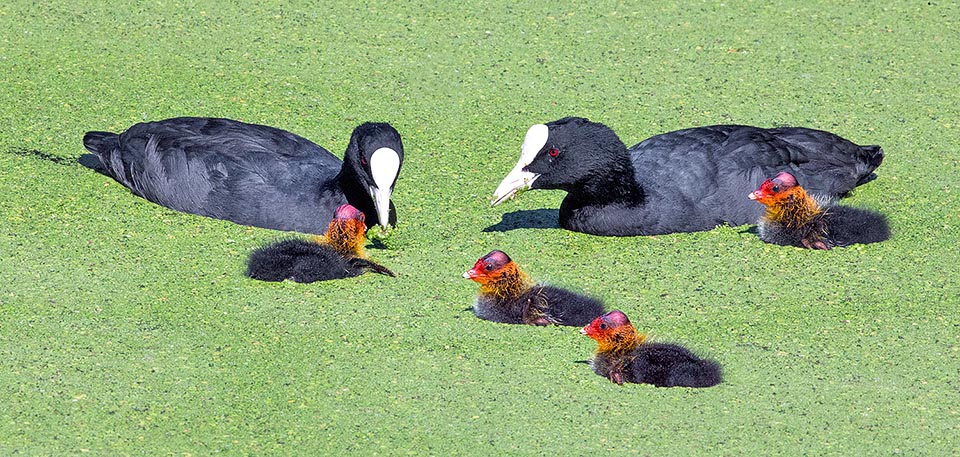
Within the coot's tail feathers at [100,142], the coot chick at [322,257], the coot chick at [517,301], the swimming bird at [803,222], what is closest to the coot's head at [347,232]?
the coot chick at [322,257]

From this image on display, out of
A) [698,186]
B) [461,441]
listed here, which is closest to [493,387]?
[461,441]

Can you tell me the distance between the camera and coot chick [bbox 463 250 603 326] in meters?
5.54

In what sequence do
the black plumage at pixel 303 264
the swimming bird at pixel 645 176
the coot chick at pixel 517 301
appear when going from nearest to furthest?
the coot chick at pixel 517 301 < the black plumage at pixel 303 264 < the swimming bird at pixel 645 176

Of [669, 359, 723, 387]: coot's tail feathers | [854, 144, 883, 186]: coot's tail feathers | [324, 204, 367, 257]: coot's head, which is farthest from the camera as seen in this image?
[854, 144, 883, 186]: coot's tail feathers

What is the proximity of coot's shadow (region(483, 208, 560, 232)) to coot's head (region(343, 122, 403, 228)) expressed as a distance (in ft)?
1.62

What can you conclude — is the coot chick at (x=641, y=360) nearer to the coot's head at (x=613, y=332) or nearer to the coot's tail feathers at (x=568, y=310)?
the coot's head at (x=613, y=332)

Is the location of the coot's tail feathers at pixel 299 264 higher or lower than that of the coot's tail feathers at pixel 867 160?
lower

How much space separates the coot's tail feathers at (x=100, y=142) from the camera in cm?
717

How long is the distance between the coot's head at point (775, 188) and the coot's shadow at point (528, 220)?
0.99m

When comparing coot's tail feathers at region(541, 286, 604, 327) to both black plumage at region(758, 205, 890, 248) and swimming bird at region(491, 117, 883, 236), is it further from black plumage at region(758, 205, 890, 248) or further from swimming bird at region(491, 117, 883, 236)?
black plumage at region(758, 205, 890, 248)

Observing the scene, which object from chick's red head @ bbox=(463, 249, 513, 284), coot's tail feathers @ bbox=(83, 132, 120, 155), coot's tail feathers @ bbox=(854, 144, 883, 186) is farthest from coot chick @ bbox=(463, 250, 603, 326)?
coot's tail feathers @ bbox=(83, 132, 120, 155)

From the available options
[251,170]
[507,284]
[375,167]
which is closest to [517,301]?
[507,284]

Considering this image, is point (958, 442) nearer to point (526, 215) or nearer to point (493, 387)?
point (493, 387)

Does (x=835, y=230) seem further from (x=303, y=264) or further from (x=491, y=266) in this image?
(x=303, y=264)
